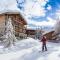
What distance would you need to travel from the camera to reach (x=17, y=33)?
3681 cm

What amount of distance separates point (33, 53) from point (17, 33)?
1633cm

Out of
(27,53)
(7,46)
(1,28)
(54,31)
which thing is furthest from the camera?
(54,31)

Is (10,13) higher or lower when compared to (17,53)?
higher

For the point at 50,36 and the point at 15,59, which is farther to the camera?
the point at 50,36

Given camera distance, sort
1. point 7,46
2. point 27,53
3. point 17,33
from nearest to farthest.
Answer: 1. point 27,53
2. point 7,46
3. point 17,33

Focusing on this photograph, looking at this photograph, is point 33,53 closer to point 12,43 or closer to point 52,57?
point 52,57

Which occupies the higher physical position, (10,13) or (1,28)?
(10,13)

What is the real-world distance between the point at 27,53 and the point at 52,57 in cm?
293

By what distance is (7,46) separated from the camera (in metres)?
24.7

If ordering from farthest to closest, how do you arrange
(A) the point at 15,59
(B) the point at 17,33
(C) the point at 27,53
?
(B) the point at 17,33 < (C) the point at 27,53 < (A) the point at 15,59

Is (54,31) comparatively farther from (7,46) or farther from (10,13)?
(7,46)

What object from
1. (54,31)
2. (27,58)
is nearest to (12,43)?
(27,58)

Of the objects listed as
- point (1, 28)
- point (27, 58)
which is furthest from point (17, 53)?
point (1, 28)

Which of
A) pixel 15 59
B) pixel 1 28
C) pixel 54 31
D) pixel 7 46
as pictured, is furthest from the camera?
pixel 54 31
